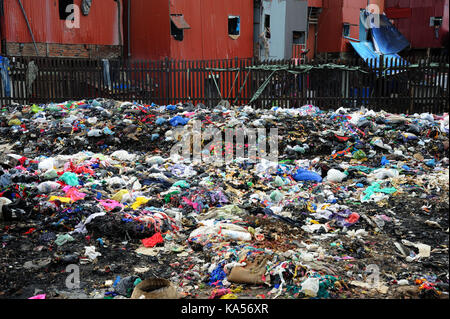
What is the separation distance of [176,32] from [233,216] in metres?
13.7

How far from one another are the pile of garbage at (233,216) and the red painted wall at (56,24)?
25.3 ft

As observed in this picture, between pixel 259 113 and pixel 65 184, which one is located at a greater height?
pixel 259 113

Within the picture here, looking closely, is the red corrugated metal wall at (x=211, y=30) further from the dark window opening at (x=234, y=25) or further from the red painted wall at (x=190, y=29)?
the dark window opening at (x=234, y=25)

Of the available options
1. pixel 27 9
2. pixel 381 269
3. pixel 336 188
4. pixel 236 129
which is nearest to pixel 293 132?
pixel 236 129

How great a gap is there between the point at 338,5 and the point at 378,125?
49.8ft

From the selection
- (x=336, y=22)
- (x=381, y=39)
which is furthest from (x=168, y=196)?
(x=381, y=39)

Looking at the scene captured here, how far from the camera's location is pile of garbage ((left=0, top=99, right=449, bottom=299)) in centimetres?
336

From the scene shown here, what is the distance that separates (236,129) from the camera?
8273 millimetres

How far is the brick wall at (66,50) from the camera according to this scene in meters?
14.6

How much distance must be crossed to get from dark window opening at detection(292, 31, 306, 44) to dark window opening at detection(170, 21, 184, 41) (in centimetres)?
708

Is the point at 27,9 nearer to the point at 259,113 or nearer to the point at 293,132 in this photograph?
the point at 259,113

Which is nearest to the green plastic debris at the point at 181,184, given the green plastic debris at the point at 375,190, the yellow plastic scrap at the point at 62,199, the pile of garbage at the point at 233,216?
the pile of garbage at the point at 233,216

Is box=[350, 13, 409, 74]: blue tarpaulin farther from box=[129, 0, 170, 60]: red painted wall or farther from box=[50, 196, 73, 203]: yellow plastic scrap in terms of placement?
box=[50, 196, 73, 203]: yellow plastic scrap

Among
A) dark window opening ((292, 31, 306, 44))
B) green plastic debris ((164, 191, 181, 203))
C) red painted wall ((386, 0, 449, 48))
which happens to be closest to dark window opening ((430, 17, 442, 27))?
red painted wall ((386, 0, 449, 48))
